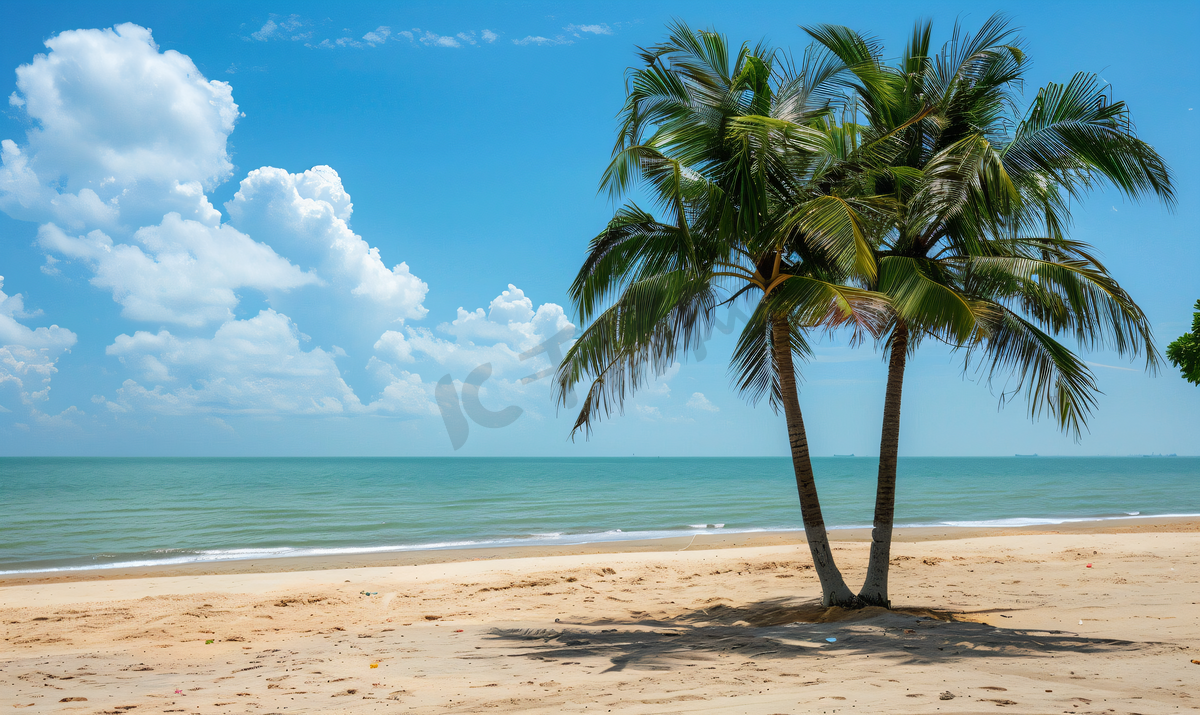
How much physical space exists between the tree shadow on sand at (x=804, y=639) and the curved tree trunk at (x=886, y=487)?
25cm

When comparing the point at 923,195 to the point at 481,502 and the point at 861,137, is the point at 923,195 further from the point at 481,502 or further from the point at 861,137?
the point at 481,502

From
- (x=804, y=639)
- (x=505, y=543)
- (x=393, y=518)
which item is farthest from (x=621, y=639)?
(x=393, y=518)

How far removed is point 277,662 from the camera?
609 centimetres

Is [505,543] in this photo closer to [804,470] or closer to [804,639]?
[804,470]

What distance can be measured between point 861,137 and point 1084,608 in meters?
5.90

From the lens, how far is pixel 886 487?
7.35m

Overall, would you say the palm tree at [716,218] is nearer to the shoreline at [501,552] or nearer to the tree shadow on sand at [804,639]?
the tree shadow on sand at [804,639]

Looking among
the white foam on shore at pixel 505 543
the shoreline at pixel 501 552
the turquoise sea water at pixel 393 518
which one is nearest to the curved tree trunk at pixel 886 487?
the shoreline at pixel 501 552

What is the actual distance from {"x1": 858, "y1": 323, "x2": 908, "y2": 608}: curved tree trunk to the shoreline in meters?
8.04

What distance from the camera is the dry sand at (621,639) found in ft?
15.0

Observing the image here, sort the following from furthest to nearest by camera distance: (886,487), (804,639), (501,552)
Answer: (501,552)
(886,487)
(804,639)

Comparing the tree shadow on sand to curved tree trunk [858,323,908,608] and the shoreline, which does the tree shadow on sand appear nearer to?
curved tree trunk [858,323,908,608]

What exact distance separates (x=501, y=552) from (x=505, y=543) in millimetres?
2459

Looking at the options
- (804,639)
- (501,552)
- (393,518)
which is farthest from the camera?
(393,518)
